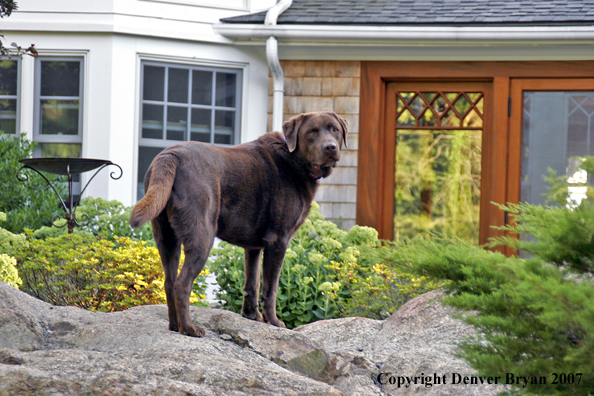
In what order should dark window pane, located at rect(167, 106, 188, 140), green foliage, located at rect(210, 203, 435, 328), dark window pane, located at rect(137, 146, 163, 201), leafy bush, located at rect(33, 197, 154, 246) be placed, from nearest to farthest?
green foliage, located at rect(210, 203, 435, 328)
leafy bush, located at rect(33, 197, 154, 246)
dark window pane, located at rect(137, 146, 163, 201)
dark window pane, located at rect(167, 106, 188, 140)

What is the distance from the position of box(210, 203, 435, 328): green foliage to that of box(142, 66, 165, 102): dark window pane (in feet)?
8.76

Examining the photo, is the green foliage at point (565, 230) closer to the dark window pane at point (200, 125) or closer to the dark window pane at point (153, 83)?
A: the dark window pane at point (200, 125)

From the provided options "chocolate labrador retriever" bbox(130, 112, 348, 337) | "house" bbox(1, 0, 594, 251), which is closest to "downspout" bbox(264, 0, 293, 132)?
"house" bbox(1, 0, 594, 251)

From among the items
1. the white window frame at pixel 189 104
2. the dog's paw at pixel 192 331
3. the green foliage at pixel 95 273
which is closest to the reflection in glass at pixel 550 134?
the white window frame at pixel 189 104

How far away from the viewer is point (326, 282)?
16.9ft

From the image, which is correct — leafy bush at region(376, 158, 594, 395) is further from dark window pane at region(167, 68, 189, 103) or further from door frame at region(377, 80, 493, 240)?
dark window pane at region(167, 68, 189, 103)

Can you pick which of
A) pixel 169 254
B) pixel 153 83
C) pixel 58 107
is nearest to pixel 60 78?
pixel 58 107

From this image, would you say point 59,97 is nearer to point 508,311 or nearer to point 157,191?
point 157,191

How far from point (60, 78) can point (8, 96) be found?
2.40 feet

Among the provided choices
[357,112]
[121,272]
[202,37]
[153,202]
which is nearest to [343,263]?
[121,272]

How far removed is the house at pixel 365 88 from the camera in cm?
730

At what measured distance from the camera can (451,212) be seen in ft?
26.3

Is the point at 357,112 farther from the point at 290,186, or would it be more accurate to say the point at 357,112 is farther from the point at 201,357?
the point at 201,357

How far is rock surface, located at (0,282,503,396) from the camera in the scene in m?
2.37
